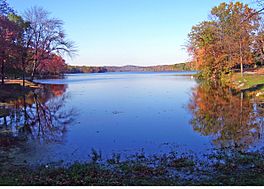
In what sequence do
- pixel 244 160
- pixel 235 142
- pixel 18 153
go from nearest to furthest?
pixel 244 160 < pixel 18 153 < pixel 235 142

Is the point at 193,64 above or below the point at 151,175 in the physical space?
above

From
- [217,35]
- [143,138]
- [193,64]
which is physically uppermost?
[217,35]

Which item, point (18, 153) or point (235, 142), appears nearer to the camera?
point (18, 153)

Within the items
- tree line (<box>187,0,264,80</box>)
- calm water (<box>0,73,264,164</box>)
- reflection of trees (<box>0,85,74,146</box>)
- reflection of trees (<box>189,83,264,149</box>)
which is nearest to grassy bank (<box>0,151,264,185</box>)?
calm water (<box>0,73,264,164</box>)

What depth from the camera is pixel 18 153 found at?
29.0ft

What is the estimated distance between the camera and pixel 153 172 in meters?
6.65

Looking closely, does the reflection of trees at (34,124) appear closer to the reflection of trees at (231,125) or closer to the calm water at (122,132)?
the calm water at (122,132)

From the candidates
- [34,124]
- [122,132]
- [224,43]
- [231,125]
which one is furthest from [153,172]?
[224,43]

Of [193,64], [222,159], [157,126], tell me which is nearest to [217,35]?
[193,64]

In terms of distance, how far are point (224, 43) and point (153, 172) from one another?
40.0m

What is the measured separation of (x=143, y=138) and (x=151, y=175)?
451 centimetres

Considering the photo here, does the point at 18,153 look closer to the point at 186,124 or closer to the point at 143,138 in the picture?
the point at 143,138

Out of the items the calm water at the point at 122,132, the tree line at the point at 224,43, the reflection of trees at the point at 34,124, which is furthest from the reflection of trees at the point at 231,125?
the tree line at the point at 224,43

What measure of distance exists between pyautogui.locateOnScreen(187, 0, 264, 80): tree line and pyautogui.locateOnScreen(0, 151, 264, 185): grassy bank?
114 feet
